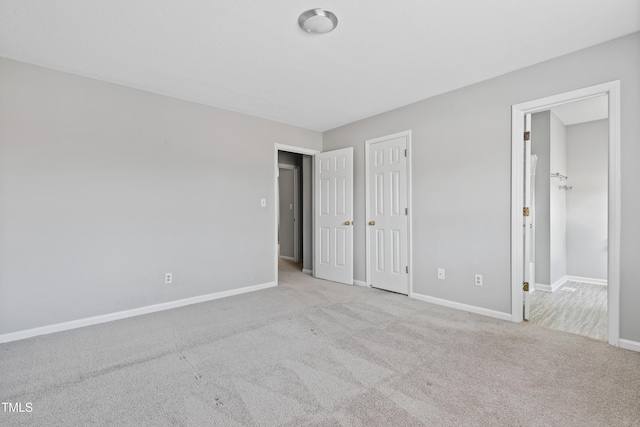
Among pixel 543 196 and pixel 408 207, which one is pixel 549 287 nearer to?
pixel 543 196

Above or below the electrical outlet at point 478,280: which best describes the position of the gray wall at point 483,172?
above

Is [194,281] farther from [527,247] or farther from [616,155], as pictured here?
[616,155]

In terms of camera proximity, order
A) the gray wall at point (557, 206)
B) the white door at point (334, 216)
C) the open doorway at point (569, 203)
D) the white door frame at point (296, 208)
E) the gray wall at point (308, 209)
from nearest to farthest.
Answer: the open doorway at point (569, 203)
the gray wall at point (557, 206)
the white door at point (334, 216)
the gray wall at point (308, 209)
the white door frame at point (296, 208)

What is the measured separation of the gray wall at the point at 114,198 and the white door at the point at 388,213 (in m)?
1.62

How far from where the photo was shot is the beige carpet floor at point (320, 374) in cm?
160

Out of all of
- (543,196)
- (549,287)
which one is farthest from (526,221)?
(549,287)

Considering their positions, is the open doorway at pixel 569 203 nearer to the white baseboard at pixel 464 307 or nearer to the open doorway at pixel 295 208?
the white baseboard at pixel 464 307

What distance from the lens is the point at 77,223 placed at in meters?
2.90

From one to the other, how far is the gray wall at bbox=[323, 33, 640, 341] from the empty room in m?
0.02

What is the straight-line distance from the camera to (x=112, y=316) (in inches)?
121

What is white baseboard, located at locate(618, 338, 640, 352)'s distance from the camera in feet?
7.50

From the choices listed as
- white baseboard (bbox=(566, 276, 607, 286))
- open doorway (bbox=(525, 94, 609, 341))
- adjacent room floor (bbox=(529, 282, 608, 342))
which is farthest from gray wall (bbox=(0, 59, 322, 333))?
white baseboard (bbox=(566, 276, 607, 286))

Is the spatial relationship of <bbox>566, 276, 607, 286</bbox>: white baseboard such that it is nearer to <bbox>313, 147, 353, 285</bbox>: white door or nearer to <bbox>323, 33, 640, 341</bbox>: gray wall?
<bbox>323, 33, 640, 341</bbox>: gray wall

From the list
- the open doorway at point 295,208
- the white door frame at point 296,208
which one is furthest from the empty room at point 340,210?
the white door frame at point 296,208
